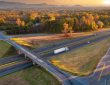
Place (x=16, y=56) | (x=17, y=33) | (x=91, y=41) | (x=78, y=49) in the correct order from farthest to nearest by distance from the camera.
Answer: (x=17, y=33) < (x=91, y=41) < (x=78, y=49) < (x=16, y=56)

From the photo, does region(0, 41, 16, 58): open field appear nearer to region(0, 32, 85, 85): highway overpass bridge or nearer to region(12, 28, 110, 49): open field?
region(0, 32, 85, 85): highway overpass bridge

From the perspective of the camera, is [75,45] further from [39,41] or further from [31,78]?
[31,78]

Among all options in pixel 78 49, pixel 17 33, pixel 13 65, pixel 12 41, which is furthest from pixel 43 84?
pixel 17 33

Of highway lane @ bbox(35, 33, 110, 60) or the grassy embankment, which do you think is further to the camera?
highway lane @ bbox(35, 33, 110, 60)

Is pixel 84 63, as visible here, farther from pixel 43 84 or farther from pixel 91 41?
pixel 91 41

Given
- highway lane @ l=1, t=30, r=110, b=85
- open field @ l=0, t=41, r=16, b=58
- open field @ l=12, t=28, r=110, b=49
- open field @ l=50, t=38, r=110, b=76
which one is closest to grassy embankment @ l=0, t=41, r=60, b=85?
highway lane @ l=1, t=30, r=110, b=85
